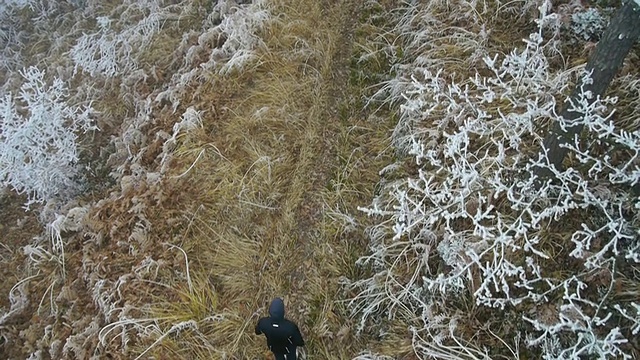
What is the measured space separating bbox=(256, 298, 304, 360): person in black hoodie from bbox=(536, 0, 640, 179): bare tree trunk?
10.2 ft

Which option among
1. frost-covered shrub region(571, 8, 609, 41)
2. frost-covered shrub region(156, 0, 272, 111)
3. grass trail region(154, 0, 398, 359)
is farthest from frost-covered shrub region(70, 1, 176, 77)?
frost-covered shrub region(571, 8, 609, 41)

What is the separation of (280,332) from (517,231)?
2608mm

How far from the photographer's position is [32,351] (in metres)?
6.12

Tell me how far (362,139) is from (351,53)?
1.87 m

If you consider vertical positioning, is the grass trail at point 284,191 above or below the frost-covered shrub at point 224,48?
below

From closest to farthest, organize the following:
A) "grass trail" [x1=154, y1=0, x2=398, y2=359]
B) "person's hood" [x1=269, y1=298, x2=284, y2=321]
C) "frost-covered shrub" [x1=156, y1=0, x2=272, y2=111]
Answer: "person's hood" [x1=269, y1=298, x2=284, y2=321] < "grass trail" [x1=154, y1=0, x2=398, y2=359] < "frost-covered shrub" [x1=156, y1=0, x2=272, y2=111]

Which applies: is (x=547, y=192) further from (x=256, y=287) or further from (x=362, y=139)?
(x=256, y=287)

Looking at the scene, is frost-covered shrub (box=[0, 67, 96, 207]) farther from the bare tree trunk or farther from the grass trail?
the bare tree trunk

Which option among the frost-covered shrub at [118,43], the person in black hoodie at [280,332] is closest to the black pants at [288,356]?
the person in black hoodie at [280,332]

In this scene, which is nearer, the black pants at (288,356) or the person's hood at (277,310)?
the person's hood at (277,310)

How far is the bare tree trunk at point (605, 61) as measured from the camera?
13.0 feet

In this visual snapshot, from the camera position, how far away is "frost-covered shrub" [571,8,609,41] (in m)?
6.02

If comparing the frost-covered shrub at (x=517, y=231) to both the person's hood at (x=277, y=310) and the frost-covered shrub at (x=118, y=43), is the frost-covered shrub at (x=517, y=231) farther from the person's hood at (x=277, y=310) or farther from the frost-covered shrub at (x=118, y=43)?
the frost-covered shrub at (x=118, y=43)

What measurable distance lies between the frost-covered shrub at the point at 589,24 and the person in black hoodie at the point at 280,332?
5.11 metres
